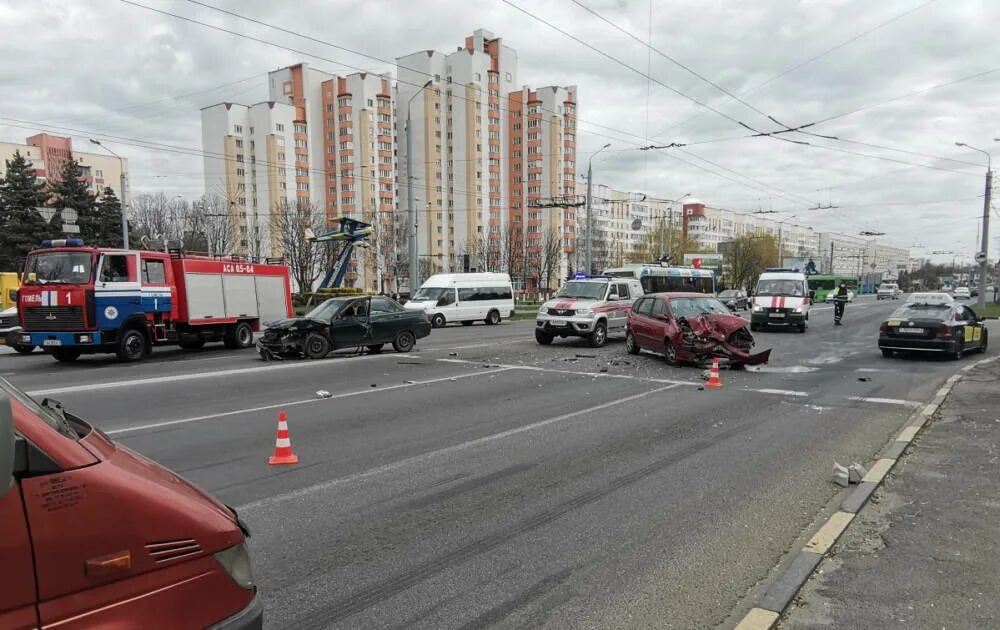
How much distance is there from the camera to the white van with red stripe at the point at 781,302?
924 inches

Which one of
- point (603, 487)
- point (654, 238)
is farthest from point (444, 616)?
point (654, 238)

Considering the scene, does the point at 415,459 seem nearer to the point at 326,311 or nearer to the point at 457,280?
the point at 326,311

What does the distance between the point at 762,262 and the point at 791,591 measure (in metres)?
83.8

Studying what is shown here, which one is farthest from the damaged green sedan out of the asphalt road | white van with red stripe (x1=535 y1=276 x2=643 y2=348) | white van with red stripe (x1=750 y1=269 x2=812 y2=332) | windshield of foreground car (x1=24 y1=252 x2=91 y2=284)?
white van with red stripe (x1=750 y1=269 x2=812 y2=332)

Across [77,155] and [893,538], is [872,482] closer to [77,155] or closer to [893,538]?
[893,538]

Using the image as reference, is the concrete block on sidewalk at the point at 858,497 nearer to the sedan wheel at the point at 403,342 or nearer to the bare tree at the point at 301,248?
the sedan wheel at the point at 403,342

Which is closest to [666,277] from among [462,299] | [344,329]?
[462,299]

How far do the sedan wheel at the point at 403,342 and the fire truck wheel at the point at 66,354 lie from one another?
24.7ft

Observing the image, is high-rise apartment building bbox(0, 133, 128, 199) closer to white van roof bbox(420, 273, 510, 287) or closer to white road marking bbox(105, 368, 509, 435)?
white van roof bbox(420, 273, 510, 287)

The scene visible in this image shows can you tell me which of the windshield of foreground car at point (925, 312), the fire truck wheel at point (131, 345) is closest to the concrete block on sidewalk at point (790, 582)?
the windshield of foreground car at point (925, 312)

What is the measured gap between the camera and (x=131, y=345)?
1488 centimetres

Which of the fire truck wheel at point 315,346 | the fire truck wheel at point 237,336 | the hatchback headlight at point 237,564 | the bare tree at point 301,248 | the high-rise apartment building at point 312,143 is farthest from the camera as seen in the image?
the high-rise apartment building at point 312,143

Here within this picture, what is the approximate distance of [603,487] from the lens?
556 cm

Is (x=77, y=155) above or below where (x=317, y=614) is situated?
above
